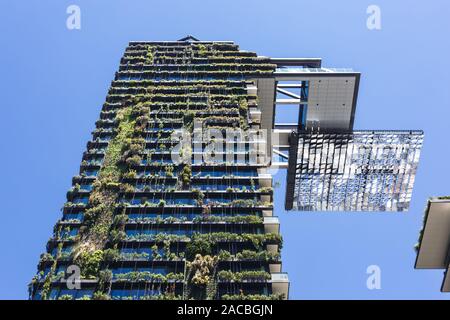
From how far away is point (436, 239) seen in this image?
3700cm

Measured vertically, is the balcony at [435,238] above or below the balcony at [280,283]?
above

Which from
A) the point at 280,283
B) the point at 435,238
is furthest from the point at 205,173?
the point at 435,238

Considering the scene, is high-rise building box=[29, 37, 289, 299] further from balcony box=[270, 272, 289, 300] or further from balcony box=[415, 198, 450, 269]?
balcony box=[415, 198, 450, 269]

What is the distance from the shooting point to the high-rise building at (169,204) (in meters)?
42.1

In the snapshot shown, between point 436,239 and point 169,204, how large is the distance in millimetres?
26518

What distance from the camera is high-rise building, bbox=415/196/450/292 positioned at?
117 ft

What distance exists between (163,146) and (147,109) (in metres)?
8.74

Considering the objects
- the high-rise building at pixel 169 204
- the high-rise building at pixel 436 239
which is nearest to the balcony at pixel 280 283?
the high-rise building at pixel 169 204

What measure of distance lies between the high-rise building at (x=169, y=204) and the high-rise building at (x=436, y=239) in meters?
11.9

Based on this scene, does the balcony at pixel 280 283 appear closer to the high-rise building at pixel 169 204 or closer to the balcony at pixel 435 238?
the high-rise building at pixel 169 204

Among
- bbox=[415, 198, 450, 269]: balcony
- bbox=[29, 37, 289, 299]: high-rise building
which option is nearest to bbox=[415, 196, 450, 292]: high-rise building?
bbox=[415, 198, 450, 269]: balcony

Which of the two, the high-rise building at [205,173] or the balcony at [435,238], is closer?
the balcony at [435,238]
